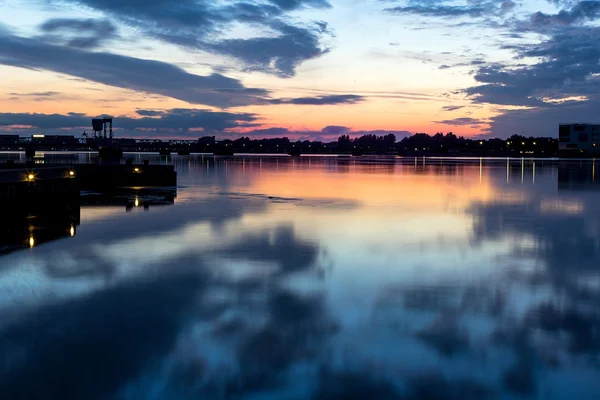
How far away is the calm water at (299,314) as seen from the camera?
27.9 ft

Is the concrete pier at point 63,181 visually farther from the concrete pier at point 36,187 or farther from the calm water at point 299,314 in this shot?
the calm water at point 299,314

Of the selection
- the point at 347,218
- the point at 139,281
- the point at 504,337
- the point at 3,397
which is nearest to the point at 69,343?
the point at 3,397

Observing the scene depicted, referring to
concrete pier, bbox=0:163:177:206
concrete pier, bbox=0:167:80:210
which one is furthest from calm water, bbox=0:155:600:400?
concrete pier, bbox=0:163:177:206

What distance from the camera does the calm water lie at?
8516 millimetres

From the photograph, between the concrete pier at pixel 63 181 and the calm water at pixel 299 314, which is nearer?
the calm water at pixel 299 314

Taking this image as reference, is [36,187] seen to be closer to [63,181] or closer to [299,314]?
[63,181]

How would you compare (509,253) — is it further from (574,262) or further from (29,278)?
(29,278)

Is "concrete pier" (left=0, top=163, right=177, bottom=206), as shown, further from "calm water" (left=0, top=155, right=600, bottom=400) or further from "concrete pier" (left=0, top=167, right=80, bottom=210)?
"calm water" (left=0, top=155, right=600, bottom=400)

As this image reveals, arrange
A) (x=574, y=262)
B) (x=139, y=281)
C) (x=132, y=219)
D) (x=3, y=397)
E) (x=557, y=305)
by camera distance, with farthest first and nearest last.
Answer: (x=132, y=219) → (x=574, y=262) → (x=139, y=281) → (x=557, y=305) → (x=3, y=397)

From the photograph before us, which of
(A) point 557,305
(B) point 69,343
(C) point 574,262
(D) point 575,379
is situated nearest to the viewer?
(D) point 575,379

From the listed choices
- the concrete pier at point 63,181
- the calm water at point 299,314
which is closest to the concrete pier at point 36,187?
the concrete pier at point 63,181

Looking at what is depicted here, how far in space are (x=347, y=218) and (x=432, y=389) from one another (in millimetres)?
21013

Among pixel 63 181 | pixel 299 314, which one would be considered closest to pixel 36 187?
pixel 63 181

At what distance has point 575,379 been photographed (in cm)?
866
